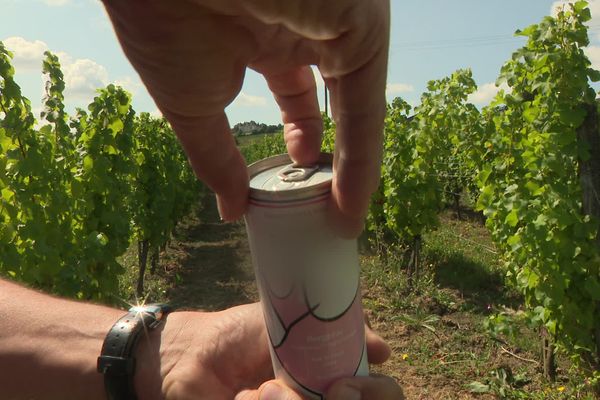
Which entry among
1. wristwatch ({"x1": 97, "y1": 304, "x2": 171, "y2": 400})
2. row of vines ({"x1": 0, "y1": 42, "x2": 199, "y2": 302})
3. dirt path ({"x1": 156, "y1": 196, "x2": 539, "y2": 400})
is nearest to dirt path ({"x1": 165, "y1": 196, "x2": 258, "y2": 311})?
dirt path ({"x1": 156, "y1": 196, "x2": 539, "y2": 400})

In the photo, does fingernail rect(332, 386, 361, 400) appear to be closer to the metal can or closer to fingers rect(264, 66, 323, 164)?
the metal can

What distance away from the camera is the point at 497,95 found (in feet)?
17.4

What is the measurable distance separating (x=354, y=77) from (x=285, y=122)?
0.57 meters

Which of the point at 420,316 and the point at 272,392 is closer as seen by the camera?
the point at 272,392

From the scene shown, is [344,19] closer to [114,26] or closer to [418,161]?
[114,26]

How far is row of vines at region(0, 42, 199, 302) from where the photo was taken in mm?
4004

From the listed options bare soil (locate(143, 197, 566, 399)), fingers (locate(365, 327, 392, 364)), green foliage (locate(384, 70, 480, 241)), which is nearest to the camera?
fingers (locate(365, 327, 392, 364))

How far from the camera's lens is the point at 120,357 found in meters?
1.86

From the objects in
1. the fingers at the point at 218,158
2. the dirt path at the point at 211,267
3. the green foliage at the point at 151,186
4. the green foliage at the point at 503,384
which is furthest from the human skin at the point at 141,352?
the green foliage at the point at 151,186

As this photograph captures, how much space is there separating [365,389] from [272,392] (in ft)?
0.77

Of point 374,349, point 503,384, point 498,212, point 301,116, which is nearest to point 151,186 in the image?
point 498,212

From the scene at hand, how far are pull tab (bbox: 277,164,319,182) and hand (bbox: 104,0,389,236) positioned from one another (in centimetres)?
14

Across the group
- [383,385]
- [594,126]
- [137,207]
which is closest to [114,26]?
[383,385]

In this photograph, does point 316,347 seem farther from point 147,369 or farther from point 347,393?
point 147,369
